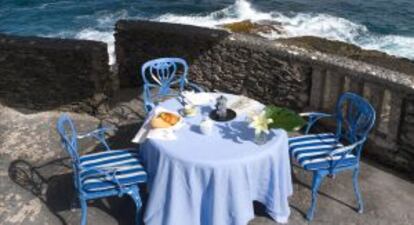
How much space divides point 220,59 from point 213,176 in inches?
108

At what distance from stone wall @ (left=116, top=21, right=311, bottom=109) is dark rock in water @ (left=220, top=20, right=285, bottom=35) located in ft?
24.5

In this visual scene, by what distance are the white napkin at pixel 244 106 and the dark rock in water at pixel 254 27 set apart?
9219mm

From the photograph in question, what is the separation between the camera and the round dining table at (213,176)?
4.68m

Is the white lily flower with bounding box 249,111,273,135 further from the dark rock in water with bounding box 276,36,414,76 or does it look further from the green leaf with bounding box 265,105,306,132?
the dark rock in water with bounding box 276,36,414,76

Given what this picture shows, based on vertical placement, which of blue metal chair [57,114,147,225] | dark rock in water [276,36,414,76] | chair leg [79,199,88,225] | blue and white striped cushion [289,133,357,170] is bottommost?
dark rock in water [276,36,414,76]

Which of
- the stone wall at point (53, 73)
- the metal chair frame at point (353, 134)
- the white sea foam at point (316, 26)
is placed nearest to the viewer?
the metal chair frame at point (353, 134)

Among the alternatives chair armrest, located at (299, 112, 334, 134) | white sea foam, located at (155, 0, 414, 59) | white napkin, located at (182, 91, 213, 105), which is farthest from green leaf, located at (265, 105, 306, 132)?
white sea foam, located at (155, 0, 414, 59)

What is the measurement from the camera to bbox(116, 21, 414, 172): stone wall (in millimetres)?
5797

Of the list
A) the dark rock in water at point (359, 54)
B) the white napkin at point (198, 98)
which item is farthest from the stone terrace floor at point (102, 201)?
the dark rock in water at point (359, 54)

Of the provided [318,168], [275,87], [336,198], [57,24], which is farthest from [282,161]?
[57,24]

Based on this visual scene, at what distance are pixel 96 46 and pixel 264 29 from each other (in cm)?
961

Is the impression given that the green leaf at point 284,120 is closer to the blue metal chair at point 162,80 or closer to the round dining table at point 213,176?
the round dining table at point 213,176

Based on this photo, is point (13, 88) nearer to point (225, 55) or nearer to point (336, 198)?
point (225, 55)

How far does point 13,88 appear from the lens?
7.30m
